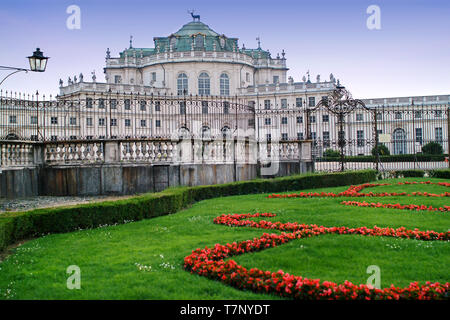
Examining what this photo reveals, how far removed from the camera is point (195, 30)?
73.8 m

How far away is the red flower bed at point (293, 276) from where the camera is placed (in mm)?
4691

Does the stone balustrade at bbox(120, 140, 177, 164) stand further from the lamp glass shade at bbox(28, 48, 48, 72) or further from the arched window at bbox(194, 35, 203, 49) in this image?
the arched window at bbox(194, 35, 203, 49)

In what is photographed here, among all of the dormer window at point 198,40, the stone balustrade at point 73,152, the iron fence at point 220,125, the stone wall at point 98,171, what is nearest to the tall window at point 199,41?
the dormer window at point 198,40

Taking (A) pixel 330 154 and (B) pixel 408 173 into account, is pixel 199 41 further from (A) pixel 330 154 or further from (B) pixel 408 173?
(B) pixel 408 173

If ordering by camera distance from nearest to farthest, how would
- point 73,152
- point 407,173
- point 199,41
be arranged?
point 73,152, point 407,173, point 199,41

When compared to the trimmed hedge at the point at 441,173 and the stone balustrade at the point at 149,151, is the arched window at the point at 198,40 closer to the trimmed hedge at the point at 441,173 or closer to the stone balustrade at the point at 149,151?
the trimmed hedge at the point at 441,173

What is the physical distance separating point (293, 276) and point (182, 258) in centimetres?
188

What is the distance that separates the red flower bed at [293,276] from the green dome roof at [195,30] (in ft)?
228

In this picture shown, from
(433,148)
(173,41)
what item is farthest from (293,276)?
(173,41)

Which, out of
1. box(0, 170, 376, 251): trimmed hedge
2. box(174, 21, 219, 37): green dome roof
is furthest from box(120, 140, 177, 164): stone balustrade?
box(174, 21, 219, 37): green dome roof

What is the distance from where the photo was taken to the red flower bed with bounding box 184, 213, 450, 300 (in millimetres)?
4691

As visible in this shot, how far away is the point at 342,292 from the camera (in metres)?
4.71
